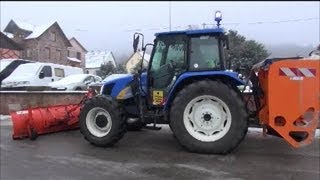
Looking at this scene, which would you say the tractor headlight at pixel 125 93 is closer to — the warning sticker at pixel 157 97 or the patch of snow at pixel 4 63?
the warning sticker at pixel 157 97

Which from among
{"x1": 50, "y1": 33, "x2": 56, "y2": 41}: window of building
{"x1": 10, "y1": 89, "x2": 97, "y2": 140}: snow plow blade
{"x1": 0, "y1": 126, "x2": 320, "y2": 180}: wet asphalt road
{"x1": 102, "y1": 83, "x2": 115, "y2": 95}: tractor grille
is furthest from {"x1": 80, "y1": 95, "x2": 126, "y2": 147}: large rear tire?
{"x1": 50, "y1": 33, "x2": 56, "y2": 41}: window of building

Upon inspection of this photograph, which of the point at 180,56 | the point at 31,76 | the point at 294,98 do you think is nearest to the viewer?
the point at 294,98

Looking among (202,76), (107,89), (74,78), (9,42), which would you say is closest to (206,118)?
(202,76)

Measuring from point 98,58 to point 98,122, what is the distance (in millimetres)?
11293

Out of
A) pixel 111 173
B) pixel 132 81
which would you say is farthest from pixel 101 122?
pixel 111 173

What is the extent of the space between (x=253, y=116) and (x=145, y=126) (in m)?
2.87

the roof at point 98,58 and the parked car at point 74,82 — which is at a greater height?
the roof at point 98,58

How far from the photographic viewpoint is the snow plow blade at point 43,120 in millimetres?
11438

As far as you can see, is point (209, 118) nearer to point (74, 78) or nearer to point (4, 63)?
point (4, 63)

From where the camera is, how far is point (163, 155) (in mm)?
9547

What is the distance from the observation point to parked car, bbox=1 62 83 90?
2081 cm

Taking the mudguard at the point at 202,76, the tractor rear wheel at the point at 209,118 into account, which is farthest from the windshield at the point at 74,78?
the tractor rear wheel at the point at 209,118

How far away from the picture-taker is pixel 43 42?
64.5 feet

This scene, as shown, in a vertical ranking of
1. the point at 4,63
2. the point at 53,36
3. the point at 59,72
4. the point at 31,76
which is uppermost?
the point at 53,36
